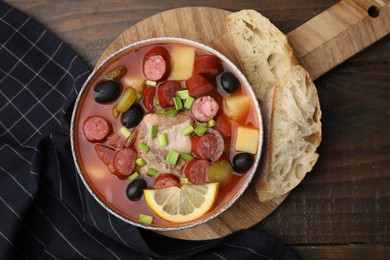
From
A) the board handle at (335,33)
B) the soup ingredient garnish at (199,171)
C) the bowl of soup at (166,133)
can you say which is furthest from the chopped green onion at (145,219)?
the board handle at (335,33)

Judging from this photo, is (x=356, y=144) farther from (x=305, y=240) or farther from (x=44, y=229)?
(x=44, y=229)

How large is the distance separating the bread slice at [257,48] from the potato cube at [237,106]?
134 mm

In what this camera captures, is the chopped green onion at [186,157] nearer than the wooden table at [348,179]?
Yes

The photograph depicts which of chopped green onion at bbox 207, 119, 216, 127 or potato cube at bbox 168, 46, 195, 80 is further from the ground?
potato cube at bbox 168, 46, 195, 80

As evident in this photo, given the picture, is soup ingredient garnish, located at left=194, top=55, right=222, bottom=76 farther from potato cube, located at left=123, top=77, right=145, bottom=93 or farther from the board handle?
the board handle

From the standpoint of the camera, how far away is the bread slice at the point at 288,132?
222 centimetres

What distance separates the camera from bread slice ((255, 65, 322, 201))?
222cm

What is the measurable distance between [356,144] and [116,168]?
99 cm

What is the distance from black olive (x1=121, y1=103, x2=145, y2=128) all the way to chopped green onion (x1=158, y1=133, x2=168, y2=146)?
11 centimetres

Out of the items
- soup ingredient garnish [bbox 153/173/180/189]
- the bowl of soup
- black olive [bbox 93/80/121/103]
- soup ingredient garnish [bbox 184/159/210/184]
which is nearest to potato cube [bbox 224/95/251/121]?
the bowl of soup

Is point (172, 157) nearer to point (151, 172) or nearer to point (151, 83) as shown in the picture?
point (151, 172)

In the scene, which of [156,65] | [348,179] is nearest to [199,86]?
[156,65]

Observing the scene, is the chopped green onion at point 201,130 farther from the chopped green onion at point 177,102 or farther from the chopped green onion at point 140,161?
the chopped green onion at point 140,161

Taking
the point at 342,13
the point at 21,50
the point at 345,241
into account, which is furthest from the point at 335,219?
the point at 21,50
